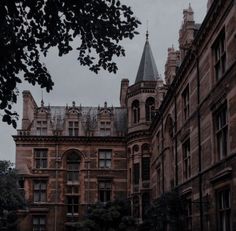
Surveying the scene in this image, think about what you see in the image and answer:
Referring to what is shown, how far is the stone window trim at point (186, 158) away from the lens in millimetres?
27222

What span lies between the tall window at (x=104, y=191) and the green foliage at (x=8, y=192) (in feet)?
38.0

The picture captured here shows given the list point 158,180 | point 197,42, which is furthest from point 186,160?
point 158,180

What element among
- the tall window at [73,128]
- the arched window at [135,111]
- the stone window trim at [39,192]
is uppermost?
the arched window at [135,111]

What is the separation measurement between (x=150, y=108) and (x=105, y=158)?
627 cm

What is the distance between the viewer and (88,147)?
48812mm

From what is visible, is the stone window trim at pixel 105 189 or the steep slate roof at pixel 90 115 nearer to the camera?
the stone window trim at pixel 105 189

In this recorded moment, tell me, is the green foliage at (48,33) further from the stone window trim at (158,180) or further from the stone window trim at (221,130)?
the stone window trim at (158,180)

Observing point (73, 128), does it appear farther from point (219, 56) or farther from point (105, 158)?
point (219, 56)

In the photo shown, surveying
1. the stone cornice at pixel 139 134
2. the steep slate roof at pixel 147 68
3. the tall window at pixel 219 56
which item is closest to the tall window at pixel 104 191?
the stone cornice at pixel 139 134

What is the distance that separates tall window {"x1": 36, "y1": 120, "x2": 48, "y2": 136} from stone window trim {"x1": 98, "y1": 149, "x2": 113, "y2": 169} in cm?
514

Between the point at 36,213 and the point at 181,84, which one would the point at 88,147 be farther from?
the point at 181,84

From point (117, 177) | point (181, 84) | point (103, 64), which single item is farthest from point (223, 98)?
point (117, 177)

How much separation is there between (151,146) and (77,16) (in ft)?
120

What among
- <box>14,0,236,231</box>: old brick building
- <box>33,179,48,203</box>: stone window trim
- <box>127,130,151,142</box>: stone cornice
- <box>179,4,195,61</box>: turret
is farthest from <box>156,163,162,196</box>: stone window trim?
<box>33,179,48,203</box>: stone window trim
